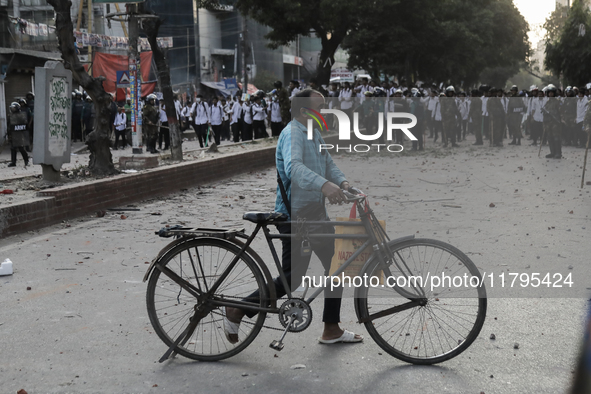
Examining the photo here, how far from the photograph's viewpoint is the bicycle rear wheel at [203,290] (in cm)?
446

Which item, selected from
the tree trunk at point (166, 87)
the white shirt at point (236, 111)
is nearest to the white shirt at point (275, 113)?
the white shirt at point (236, 111)

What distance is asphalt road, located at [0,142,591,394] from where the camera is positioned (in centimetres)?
412

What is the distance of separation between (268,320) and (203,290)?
73 cm

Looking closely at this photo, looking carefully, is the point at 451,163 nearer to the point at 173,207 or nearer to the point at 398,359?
the point at 173,207

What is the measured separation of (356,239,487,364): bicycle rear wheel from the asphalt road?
125 millimetres

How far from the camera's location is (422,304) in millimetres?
4477

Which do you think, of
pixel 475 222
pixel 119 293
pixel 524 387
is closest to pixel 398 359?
pixel 524 387

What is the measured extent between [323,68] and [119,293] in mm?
25485

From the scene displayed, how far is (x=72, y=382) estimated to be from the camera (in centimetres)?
412

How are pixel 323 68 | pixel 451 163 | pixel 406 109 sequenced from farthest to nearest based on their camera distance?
1. pixel 323 68
2. pixel 406 109
3. pixel 451 163

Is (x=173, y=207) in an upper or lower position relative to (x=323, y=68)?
lower

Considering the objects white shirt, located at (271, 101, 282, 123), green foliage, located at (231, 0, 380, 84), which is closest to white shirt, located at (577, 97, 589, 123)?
green foliage, located at (231, 0, 380, 84)

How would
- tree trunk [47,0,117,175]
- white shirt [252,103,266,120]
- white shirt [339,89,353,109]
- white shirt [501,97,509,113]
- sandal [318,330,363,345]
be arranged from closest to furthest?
sandal [318,330,363,345] → tree trunk [47,0,117,175] → white shirt [501,97,509,113] → white shirt [252,103,266,120] → white shirt [339,89,353,109]

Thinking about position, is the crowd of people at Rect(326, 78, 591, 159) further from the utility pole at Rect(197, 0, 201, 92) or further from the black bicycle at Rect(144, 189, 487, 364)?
the utility pole at Rect(197, 0, 201, 92)
